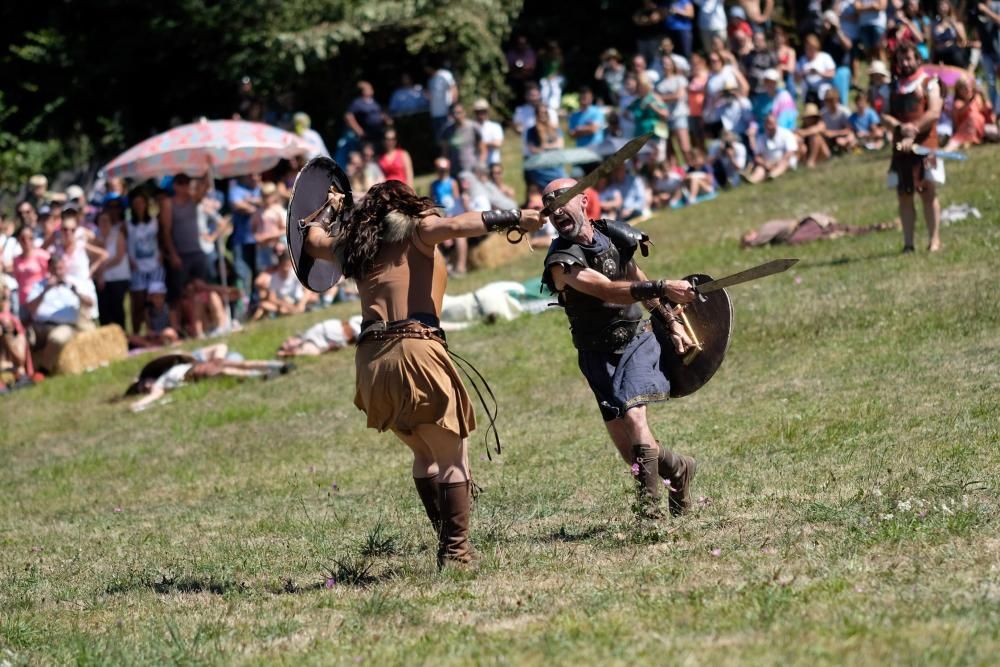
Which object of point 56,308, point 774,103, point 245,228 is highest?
point 774,103

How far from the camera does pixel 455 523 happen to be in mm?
6641

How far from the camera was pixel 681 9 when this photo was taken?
77.6 ft

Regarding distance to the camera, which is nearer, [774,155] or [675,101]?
[774,155]

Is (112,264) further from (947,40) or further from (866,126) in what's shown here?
(947,40)

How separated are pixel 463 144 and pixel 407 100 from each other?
629 centimetres

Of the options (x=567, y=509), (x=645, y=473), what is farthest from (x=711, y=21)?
(x=645, y=473)

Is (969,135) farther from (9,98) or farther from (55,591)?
(9,98)

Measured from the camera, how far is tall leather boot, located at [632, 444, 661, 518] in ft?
23.3

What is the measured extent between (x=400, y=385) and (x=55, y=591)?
7.29ft

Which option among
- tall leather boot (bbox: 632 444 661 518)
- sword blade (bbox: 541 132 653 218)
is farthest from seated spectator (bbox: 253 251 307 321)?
sword blade (bbox: 541 132 653 218)

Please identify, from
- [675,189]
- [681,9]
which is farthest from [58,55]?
[675,189]

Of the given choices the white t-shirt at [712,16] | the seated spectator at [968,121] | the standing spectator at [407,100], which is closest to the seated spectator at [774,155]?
the seated spectator at [968,121]

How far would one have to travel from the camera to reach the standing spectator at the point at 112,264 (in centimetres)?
1742

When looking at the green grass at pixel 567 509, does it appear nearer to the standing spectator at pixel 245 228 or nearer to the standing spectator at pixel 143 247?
the standing spectator at pixel 143 247
